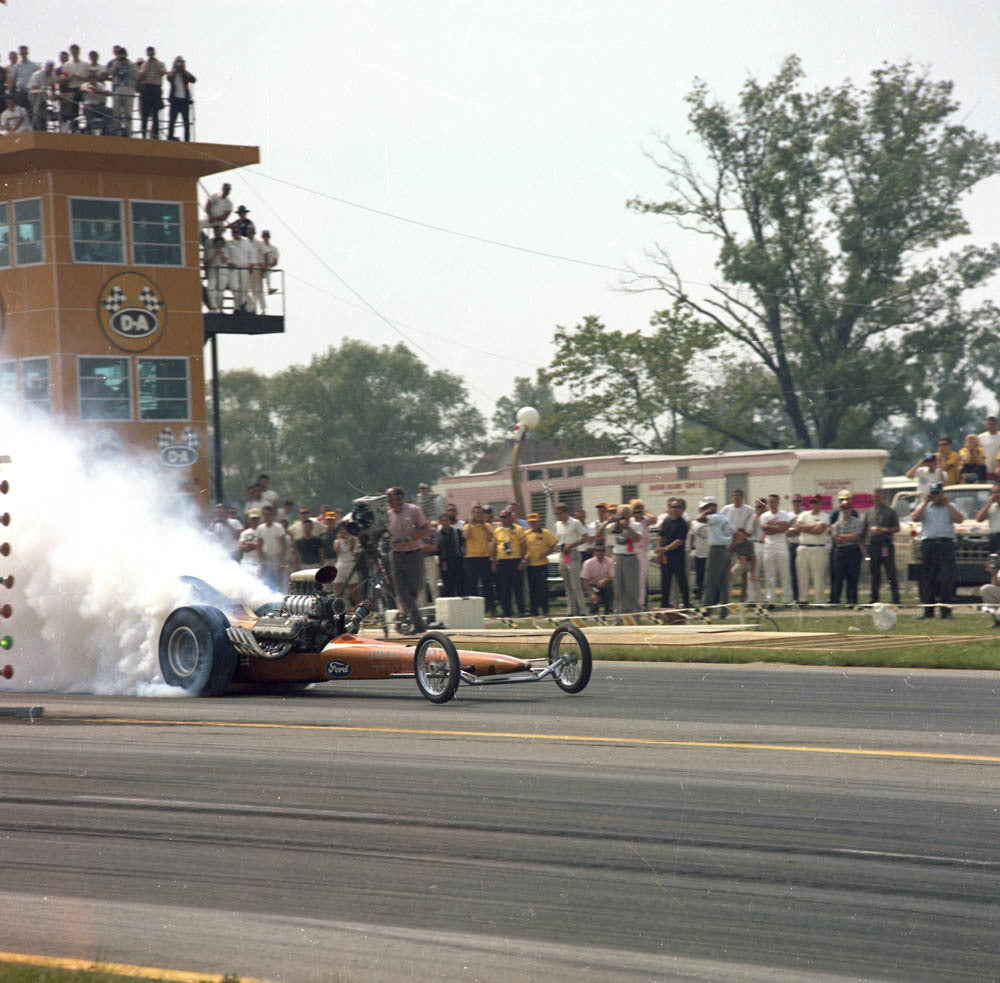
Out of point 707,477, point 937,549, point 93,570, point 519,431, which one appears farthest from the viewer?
point 519,431

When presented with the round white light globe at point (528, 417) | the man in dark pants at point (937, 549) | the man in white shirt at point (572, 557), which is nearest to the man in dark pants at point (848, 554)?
the man in dark pants at point (937, 549)

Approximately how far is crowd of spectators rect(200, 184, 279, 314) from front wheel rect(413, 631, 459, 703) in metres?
22.6

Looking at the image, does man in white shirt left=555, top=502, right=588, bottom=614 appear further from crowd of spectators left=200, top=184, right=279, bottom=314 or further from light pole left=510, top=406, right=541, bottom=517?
crowd of spectators left=200, top=184, right=279, bottom=314

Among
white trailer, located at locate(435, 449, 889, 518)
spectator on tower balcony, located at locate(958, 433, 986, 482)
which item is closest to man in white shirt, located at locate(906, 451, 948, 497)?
spectator on tower balcony, located at locate(958, 433, 986, 482)

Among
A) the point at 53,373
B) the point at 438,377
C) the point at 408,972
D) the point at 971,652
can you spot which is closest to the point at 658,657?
the point at 971,652

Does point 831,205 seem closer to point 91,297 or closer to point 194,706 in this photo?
point 91,297

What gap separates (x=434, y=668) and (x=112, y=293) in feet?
77.3

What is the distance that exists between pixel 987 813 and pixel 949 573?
1331 cm

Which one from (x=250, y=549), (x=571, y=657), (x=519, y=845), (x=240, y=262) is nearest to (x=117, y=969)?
(x=519, y=845)

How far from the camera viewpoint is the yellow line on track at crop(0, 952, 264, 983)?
16.5 ft

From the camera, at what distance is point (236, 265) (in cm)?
3347

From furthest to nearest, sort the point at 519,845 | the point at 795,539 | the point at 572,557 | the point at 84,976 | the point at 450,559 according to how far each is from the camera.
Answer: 1. the point at 450,559
2. the point at 795,539
3. the point at 572,557
4. the point at 519,845
5. the point at 84,976

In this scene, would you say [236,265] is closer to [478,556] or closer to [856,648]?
[478,556]

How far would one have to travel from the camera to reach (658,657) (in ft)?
53.2
